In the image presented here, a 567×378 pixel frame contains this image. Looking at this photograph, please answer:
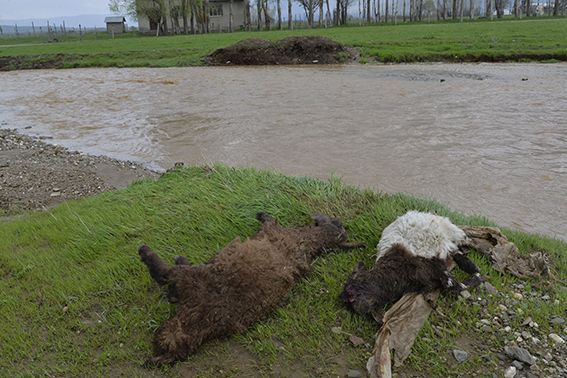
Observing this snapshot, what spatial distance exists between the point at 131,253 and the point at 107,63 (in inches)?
1062

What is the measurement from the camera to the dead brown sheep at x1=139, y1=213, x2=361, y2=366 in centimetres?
269

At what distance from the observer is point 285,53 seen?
1013 inches

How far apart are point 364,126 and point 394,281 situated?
747 centimetres

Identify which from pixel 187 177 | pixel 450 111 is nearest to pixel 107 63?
pixel 450 111

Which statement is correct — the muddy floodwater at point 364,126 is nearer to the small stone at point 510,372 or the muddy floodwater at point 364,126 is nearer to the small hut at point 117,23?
the small stone at point 510,372

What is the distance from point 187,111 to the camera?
1296 centimetres

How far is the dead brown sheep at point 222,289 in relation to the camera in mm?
2686

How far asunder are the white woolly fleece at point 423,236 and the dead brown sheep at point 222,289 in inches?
25.5

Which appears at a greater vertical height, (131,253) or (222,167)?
(222,167)

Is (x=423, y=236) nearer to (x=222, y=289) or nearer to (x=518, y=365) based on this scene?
(x=518, y=365)

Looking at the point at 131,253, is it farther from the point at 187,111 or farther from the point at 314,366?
the point at 187,111

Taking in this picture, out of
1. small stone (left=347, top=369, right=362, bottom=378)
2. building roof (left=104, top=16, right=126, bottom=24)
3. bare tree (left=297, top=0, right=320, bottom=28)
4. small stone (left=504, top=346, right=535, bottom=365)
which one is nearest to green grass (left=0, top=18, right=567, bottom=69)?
small stone (left=504, top=346, right=535, bottom=365)

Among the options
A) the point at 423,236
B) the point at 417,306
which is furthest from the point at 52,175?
the point at 417,306

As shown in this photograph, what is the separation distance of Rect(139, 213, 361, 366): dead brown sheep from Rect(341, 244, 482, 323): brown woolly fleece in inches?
17.7
